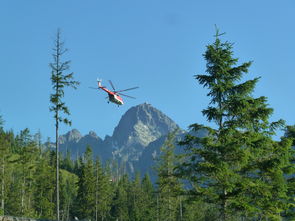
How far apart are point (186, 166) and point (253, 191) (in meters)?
3.97

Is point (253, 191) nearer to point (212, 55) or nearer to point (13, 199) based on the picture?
point (212, 55)

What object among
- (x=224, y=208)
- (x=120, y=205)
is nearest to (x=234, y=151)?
(x=224, y=208)

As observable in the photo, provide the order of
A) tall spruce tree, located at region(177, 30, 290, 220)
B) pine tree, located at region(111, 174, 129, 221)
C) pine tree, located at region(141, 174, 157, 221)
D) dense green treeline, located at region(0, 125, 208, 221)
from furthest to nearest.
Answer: pine tree, located at region(111, 174, 129, 221) → pine tree, located at region(141, 174, 157, 221) → dense green treeline, located at region(0, 125, 208, 221) → tall spruce tree, located at region(177, 30, 290, 220)

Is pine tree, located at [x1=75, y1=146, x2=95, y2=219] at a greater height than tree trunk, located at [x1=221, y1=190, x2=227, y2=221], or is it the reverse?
pine tree, located at [x1=75, y1=146, x2=95, y2=219]

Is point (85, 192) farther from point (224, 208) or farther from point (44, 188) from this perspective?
point (224, 208)

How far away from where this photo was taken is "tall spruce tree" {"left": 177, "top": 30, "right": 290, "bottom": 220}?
22.6 meters

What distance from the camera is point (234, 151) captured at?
74.9ft

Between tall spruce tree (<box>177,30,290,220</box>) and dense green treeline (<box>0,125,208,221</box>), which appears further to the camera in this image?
dense green treeline (<box>0,125,208,221</box>)

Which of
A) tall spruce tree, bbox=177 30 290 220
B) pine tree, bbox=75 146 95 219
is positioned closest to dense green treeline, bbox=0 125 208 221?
pine tree, bbox=75 146 95 219

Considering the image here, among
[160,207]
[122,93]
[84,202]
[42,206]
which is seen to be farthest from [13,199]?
[122,93]

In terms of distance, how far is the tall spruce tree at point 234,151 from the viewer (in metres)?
22.6

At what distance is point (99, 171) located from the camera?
75.6 metres

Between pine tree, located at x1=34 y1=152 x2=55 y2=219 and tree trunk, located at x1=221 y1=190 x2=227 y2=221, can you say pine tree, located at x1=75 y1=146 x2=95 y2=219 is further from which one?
tree trunk, located at x1=221 y1=190 x2=227 y2=221

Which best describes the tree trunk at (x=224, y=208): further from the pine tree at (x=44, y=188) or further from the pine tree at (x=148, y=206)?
the pine tree at (x=148, y=206)
